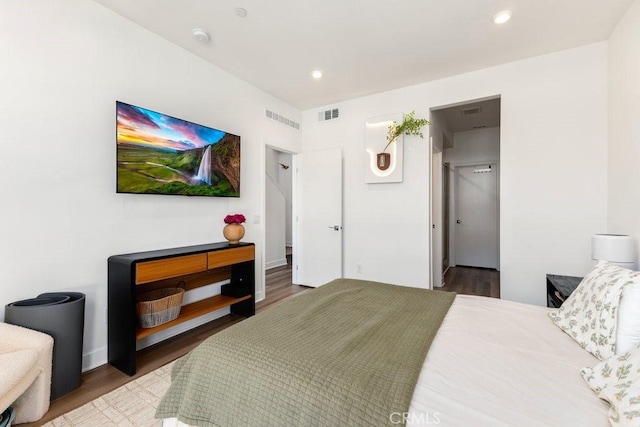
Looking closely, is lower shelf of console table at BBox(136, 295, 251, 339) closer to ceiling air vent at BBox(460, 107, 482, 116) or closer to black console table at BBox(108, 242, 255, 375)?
black console table at BBox(108, 242, 255, 375)

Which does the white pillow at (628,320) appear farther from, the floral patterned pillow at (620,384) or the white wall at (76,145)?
the white wall at (76,145)

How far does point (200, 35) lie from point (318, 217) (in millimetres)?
2721

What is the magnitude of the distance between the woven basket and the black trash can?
43 cm

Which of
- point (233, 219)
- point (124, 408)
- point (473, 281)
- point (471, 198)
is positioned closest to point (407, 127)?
point (233, 219)

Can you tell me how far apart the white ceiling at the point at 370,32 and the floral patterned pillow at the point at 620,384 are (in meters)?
2.50

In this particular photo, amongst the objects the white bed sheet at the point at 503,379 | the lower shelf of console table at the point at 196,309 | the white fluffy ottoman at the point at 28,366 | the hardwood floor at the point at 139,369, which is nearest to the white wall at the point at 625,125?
the white bed sheet at the point at 503,379

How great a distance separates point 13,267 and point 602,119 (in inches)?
199

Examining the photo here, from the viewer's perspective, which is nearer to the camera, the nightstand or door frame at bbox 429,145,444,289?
the nightstand

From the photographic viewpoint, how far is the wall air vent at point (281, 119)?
394 cm

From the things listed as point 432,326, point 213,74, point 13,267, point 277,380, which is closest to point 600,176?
point 432,326

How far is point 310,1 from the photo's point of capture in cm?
220

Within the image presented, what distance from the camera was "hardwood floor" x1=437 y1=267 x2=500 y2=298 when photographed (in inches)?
166

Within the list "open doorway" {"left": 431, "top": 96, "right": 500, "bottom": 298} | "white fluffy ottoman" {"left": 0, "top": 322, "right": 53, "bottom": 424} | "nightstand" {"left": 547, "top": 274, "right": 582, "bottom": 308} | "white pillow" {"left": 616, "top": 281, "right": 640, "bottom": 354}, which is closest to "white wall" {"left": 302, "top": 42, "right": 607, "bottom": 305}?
"nightstand" {"left": 547, "top": 274, "right": 582, "bottom": 308}

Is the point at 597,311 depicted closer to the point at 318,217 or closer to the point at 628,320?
the point at 628,320
